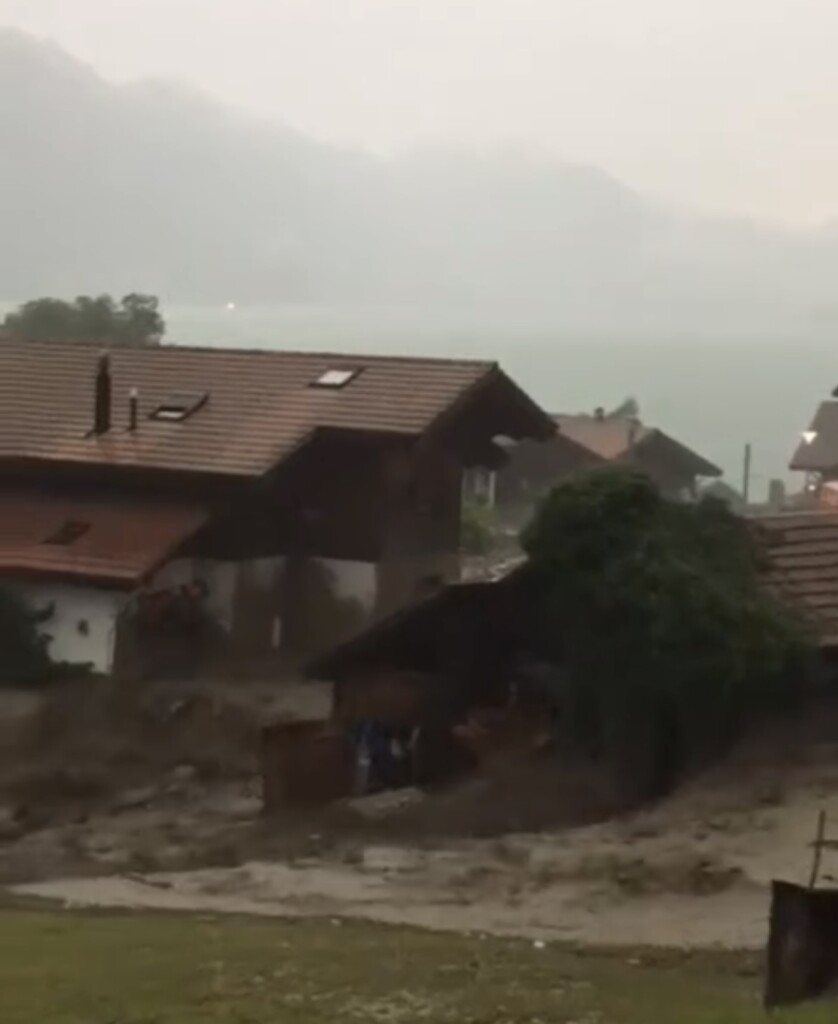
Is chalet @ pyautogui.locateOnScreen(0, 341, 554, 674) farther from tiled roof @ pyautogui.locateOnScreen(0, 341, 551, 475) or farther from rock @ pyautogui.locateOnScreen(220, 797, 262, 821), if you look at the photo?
rock @ pyautogui.locateOnScreen(220, 797, 262, 821)

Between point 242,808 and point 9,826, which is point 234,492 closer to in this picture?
point 242,808

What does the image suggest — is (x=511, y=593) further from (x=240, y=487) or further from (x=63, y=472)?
(x=63, y=472)

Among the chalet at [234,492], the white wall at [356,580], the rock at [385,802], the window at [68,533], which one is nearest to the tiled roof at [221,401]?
the chalet at [234,492]

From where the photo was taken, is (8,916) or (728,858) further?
(728,858)

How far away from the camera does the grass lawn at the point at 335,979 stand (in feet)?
43.0

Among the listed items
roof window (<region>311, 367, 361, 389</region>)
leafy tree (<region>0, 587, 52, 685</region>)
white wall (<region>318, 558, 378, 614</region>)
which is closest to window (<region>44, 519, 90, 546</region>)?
leafy tree (<region>0, 587, 52, 685</region>)

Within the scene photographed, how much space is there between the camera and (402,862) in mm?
23156

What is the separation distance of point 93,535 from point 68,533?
A: 0.57 meters

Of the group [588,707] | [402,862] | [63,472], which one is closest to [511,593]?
[588,707]

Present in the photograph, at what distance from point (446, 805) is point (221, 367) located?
1582 cm

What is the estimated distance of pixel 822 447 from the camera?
68125mm

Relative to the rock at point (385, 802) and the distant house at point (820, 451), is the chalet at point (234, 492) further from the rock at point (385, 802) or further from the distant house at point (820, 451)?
the distant house at point (820, 451)

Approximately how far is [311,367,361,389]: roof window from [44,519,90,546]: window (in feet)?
18.3

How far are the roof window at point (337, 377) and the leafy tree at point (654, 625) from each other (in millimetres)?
10284
